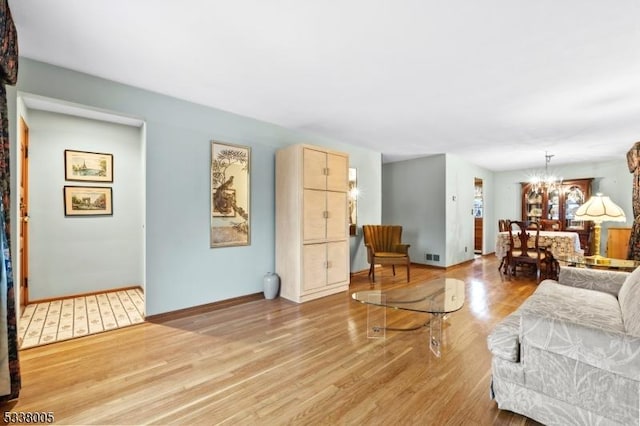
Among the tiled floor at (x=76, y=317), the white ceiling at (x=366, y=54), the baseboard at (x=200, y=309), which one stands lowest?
the tiled floor at (x=76, y=317)

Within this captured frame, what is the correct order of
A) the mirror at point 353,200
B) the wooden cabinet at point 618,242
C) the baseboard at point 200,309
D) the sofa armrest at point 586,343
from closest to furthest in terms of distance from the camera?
the sofa armrest at point 586,343 < the baseboard at point 200,309 < the mirror at point 353,200 < the wooden cabinet at point 618,242

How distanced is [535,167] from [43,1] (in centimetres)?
934

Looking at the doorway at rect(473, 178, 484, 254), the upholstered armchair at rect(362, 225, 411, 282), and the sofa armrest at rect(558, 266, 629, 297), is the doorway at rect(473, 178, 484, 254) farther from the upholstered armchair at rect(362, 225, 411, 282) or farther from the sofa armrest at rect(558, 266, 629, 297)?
the sofa armrest at rect(558, 266, 629, 297)

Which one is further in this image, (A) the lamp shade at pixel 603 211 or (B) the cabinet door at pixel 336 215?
(B) the cabinet door at pixel 336 215

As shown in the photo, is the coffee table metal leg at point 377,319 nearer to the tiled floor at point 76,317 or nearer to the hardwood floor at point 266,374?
the hardwood floor at point 266,374

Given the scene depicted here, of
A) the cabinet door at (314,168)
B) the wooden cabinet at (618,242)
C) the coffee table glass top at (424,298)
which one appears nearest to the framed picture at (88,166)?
the cabinet door at (314,168)

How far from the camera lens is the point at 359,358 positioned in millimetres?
2297

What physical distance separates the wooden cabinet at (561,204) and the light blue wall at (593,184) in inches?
7.2

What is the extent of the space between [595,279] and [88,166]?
6108 mm

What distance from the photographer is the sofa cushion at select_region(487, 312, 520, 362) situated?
164 cm

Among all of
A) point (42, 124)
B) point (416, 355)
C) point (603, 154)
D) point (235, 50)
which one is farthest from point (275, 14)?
point (603, 154)

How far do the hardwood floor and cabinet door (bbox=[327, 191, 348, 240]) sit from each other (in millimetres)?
1299

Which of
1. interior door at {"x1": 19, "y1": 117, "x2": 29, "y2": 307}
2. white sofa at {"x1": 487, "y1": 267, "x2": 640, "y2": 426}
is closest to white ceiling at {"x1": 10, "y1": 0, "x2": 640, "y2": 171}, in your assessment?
interior door at {"x1": 19, "y1": 117, "x2": 29, "y2": 307}

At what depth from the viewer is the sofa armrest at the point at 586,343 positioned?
132cm
